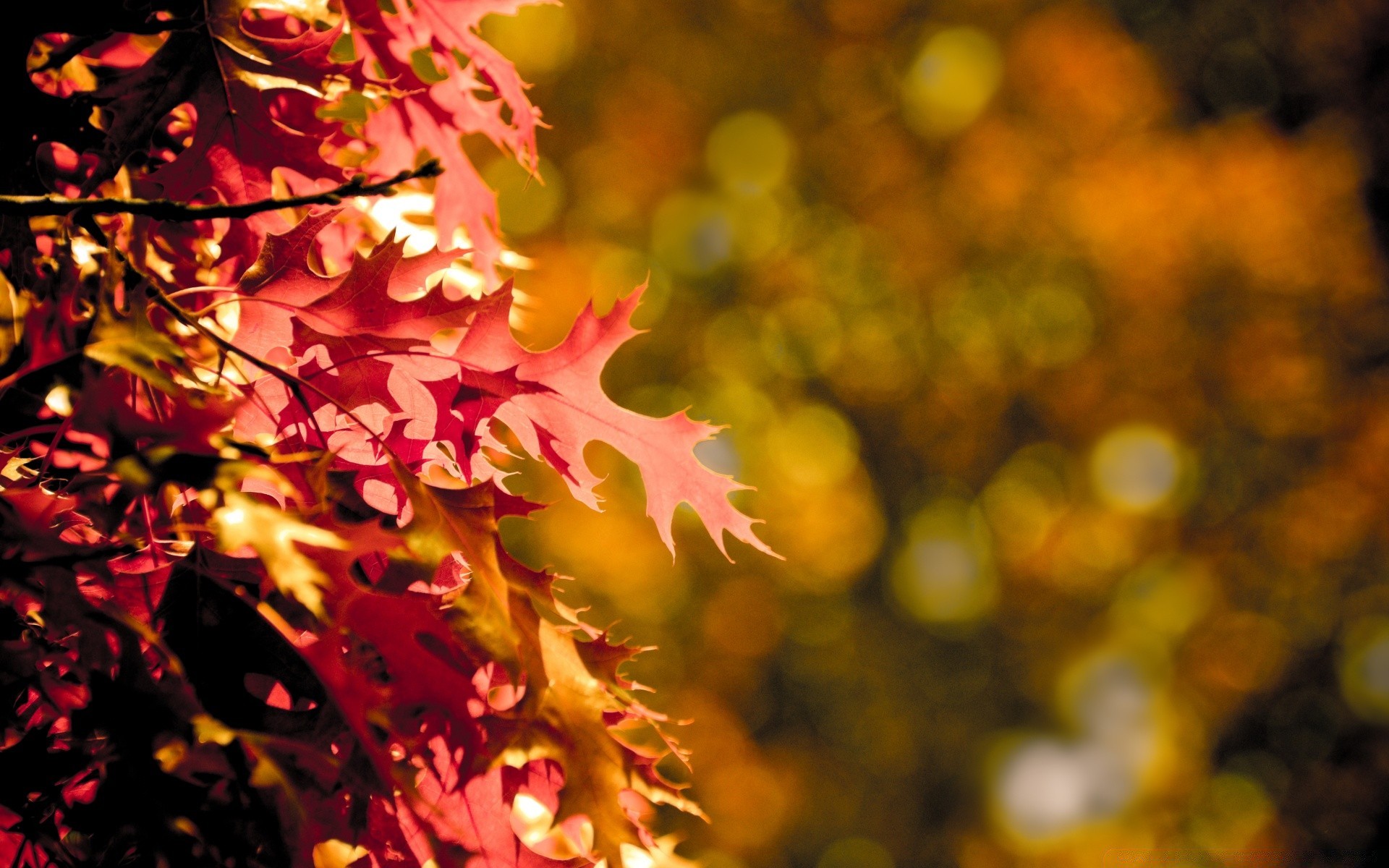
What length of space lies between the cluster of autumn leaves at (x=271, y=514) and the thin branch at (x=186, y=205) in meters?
0.01

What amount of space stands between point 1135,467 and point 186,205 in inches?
268

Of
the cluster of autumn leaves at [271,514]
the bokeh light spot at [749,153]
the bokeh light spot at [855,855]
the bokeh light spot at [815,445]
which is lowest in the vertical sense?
the bokeh light spot at [855,855]

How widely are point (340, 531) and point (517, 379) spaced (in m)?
0.25

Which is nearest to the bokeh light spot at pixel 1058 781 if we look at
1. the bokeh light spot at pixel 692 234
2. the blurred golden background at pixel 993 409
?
the blurred golden background at pixel 993 409

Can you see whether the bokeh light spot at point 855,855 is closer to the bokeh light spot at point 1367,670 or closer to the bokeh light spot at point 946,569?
the bokeh light spot at point 946,569

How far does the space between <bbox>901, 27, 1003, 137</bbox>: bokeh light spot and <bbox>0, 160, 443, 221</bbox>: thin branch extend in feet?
23.1

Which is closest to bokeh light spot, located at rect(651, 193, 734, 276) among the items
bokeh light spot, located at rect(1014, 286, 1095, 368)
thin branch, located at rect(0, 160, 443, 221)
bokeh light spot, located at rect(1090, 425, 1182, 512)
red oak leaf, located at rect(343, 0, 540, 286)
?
bokeh light spot, located at rect(1014, 286, 1095, 368)

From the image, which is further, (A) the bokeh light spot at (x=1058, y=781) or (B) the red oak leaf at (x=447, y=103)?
(A) the bokeh light spot at (x=1058, y=781)

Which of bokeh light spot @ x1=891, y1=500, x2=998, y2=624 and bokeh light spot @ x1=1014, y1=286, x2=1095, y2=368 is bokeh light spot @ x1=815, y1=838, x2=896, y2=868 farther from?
bokeh light spot @ x1=1014, y1=286, x2=1095, y2=368

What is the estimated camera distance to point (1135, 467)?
21.2 ft

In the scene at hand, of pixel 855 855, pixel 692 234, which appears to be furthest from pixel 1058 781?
pixel 692 234

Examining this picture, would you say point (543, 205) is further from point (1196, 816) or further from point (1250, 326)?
point (1196, 816)

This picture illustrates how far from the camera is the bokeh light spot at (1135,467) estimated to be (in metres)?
6.45

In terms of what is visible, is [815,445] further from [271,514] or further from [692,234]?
[271,514]
